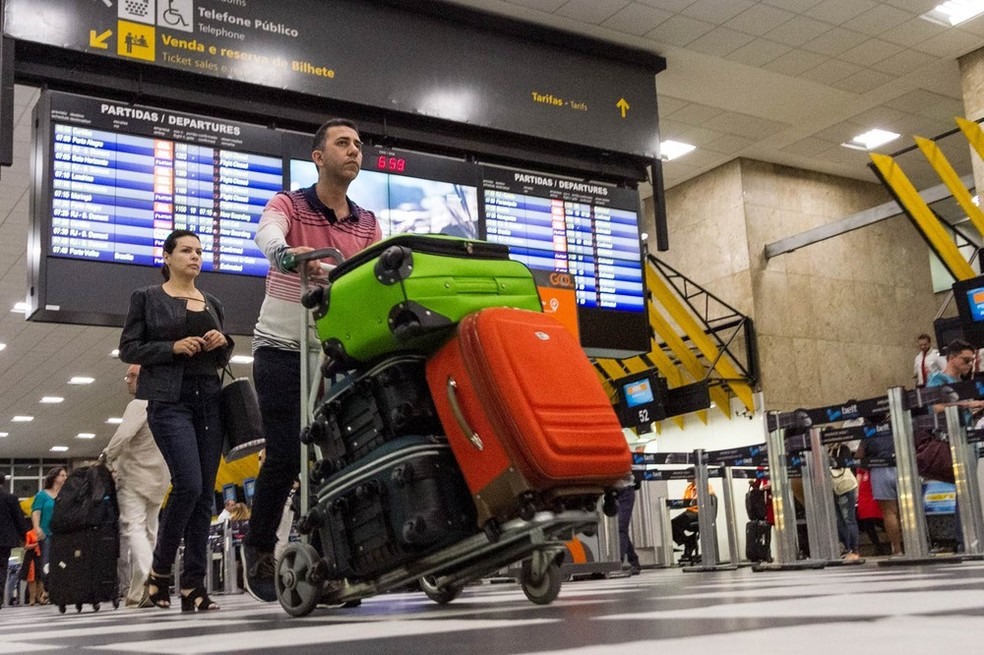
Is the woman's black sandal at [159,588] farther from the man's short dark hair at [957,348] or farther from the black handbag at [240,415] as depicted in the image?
the man's short dark hair at [957,348]

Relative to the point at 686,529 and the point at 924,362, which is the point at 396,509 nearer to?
the point at 924,362

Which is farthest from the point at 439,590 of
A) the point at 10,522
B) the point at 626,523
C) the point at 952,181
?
the point at 952,181

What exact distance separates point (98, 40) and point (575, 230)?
3565 mm

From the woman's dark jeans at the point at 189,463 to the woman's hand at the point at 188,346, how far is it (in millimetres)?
137

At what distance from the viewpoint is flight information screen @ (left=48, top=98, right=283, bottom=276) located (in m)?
5.79

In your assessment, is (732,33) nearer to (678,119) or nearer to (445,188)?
(678,119)

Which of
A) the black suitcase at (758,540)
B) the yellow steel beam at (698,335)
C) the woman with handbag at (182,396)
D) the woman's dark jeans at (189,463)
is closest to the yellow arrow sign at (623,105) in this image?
the yellow steel beam at (698,335)

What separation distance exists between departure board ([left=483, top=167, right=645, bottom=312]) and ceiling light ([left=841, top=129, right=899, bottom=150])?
4.65m

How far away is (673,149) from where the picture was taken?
11.5 metres

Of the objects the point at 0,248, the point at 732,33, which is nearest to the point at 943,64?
the point at 732,33

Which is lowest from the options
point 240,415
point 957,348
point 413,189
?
point 240,415

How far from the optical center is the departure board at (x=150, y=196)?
19.0 feet

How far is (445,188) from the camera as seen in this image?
714 centimetres

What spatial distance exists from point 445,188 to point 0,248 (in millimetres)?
7060
